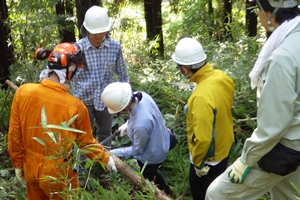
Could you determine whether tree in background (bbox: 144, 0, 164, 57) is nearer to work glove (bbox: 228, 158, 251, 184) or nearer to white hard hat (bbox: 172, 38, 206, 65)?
white hard hat (bbox: 172, 38, 206, 65)

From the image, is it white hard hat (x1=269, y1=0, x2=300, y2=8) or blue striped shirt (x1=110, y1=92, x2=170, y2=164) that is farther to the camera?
blue striped shirt (x1=110, y1=92, x2=170, y2=164)

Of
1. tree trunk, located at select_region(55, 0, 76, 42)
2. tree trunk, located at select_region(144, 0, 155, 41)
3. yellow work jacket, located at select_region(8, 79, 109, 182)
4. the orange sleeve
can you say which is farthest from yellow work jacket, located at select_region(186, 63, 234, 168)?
tree trunk, located at select_region(144, 0, 155, 41)

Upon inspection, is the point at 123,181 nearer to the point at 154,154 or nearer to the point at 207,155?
the point at 154,154

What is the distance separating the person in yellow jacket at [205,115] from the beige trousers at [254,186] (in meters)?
0.47

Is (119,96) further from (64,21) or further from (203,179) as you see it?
(64,21)

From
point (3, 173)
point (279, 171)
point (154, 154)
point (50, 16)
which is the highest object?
point (50, 16)

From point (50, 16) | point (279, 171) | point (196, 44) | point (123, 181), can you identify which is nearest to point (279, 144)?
point (279, 171)

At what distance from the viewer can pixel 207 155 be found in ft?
10.7

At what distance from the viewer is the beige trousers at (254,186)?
258 centimetres

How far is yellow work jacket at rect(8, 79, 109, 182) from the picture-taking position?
3.00 m

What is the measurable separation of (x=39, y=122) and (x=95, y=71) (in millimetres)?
1528

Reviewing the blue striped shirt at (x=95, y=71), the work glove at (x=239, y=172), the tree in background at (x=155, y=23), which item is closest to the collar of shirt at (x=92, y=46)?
the blue striped shirt at (x=95, y=71)

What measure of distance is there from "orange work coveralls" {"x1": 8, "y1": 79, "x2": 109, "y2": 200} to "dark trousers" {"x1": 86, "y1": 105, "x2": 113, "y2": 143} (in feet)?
4.72

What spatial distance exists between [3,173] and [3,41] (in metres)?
4.74
